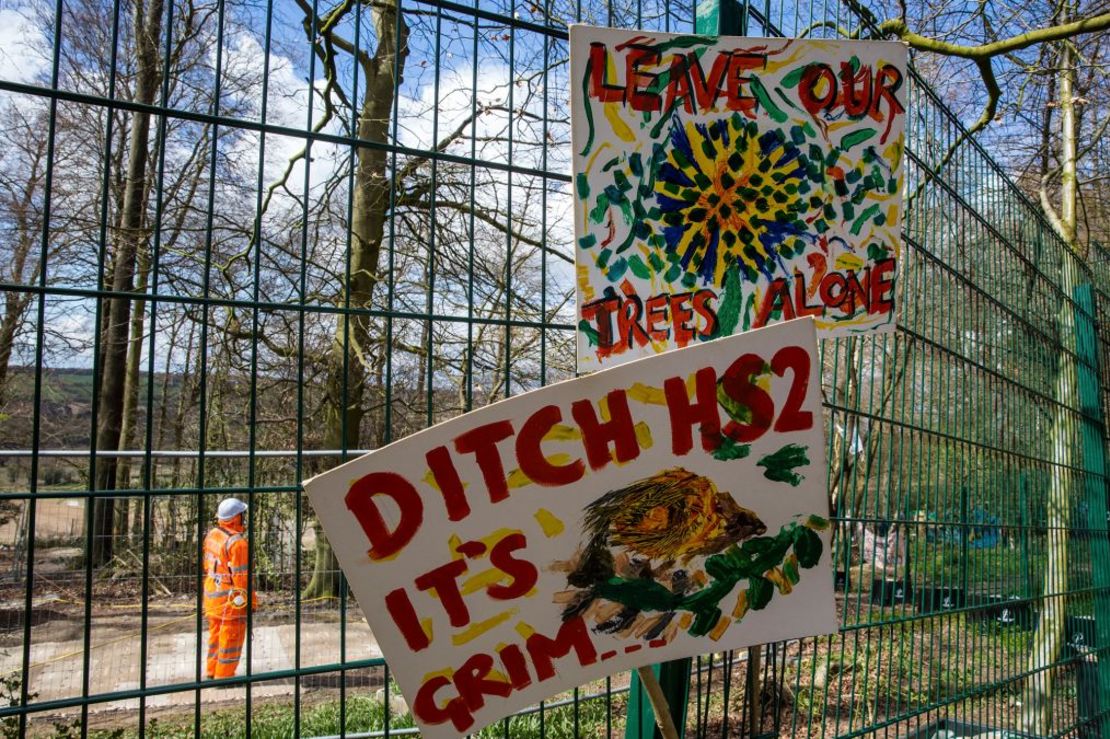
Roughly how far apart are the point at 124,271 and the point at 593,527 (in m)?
5.03

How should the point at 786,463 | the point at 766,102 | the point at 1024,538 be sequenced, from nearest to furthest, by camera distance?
the point at 786,463, the point at 766,102, the point at 1024,538

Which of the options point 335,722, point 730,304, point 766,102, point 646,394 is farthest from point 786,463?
point 335,722

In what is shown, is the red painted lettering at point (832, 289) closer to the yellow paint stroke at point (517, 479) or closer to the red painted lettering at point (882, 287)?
the red painted lettering at point (882, 287)

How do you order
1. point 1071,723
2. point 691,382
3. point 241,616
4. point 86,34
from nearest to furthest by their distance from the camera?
point 691,382 → point 1071,723 → point 241,616 → point 86,34

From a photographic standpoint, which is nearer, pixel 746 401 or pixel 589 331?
pixel 746 401

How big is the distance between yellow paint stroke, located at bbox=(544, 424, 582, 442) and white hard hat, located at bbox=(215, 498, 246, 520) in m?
5.40

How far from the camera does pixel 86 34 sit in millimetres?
9406

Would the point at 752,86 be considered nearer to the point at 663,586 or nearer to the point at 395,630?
the point at 663,586

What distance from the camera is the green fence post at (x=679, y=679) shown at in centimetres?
253

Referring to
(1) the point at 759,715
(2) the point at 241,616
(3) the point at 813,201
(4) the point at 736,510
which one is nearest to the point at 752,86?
(3) the point at 813,201

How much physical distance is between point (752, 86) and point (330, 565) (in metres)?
4.30

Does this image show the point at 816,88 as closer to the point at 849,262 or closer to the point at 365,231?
the point at 849,262

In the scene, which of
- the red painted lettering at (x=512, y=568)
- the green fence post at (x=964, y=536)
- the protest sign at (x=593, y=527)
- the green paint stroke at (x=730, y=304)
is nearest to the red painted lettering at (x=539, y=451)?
the protest sign at (x=593, y=527)

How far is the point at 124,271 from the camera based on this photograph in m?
5.84
